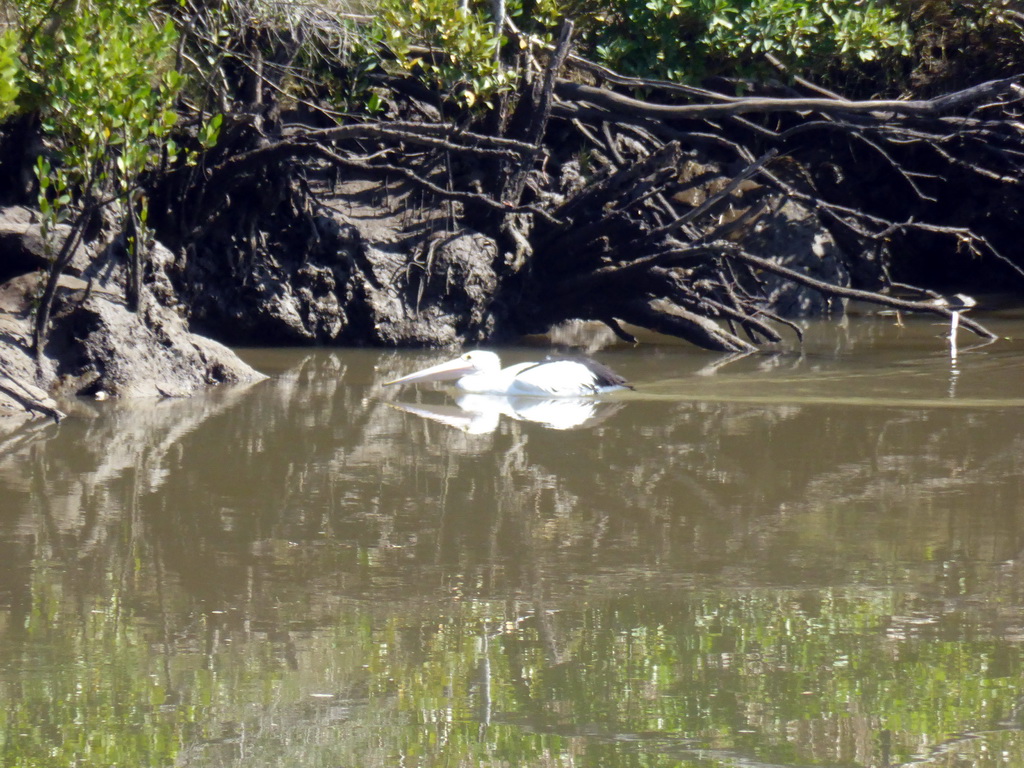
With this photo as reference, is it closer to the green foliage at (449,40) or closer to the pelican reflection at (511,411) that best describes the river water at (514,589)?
the pelican reflection at (511,411)

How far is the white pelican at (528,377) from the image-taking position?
8828 millimetres

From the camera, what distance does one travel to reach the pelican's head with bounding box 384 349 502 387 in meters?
9.20

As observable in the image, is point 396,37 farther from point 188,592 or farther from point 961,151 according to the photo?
point 961,151

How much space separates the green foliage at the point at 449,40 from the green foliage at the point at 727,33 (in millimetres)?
1701

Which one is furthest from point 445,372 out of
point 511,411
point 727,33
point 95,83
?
point 727,33

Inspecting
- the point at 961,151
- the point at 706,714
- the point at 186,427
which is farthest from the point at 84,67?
the point at 961,151

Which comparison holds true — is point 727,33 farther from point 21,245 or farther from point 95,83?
point 21,245

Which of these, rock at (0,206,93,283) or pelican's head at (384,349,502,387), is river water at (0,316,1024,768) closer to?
pelican's head at (384,349,502,387)

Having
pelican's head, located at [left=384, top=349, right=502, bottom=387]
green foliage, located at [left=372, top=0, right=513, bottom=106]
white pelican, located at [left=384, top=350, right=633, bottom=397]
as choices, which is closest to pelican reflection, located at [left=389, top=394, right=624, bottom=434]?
white pelican, located at [left=384, top=350, right=633, bottom=397]

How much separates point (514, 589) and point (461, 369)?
5.01 meters

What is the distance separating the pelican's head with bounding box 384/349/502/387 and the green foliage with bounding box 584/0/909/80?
404cm

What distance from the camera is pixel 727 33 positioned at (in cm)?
1162

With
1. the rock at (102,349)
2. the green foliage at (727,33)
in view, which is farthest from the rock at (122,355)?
the green foliage at (727,33)

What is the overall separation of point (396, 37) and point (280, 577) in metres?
6.40
